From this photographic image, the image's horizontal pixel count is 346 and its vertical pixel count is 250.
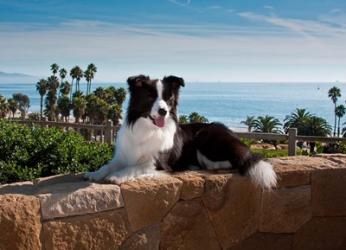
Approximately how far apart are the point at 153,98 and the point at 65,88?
231ft

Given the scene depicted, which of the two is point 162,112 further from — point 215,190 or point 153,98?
point 215,190

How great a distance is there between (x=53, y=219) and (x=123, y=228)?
1.47ft

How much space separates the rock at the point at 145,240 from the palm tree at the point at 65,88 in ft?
227

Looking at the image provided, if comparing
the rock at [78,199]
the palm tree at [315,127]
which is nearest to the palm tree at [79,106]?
the palm tree at [315,127]

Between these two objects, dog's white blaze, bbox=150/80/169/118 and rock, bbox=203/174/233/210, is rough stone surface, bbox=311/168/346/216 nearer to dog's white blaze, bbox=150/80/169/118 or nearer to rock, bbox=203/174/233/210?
rock, bbox=203/174/233/210

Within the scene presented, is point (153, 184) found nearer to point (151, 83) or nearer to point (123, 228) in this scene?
point (123, 228)

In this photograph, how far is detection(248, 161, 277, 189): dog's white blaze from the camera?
345cm

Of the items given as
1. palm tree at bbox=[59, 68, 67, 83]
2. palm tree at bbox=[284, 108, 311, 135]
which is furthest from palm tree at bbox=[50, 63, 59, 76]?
palm tree at bbox=[284, 108, 311, 135]

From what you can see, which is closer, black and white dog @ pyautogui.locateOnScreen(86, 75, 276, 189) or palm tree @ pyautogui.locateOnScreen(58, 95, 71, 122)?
black and white dog @ pyautogui.locateOnScreen(86, 75, 276, 189)

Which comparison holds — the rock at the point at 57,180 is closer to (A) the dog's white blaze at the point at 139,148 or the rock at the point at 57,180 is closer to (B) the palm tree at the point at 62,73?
(A) the dog's white blaze at the point at 139,148

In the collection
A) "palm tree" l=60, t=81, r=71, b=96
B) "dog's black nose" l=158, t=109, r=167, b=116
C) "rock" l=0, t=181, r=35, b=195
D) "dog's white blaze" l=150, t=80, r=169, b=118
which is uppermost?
"palm tree" l=60, t=81, r=71, b=96

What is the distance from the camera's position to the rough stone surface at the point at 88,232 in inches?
108

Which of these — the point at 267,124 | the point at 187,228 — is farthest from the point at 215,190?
the point at 267,124

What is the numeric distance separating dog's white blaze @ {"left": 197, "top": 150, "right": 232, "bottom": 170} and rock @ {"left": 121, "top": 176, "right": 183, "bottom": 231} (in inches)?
23.7
